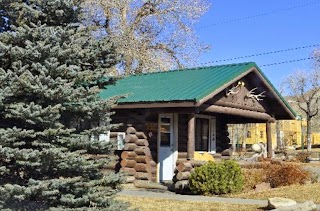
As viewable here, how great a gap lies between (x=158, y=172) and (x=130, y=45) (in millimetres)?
16510

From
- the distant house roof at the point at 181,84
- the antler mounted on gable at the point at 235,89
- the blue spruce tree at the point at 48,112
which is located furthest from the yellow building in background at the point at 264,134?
the blue spruce tree at the point at 48,112

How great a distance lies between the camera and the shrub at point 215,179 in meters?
13.2

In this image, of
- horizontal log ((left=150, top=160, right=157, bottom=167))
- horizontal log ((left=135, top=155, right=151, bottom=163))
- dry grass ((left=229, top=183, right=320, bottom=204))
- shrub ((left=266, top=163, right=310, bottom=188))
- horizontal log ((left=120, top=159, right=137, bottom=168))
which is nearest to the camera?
dry grass ((left=229, top=183, right=320, bottom=204))

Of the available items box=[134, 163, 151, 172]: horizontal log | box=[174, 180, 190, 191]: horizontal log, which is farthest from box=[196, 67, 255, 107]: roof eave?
box=[134, 163, 151, 172]: horizontal log

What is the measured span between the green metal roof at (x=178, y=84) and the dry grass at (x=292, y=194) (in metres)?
3.16

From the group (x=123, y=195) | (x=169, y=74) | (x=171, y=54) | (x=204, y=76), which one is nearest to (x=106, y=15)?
(x=171, y=54)

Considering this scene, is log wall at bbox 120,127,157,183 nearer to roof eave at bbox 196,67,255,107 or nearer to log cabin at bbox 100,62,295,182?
log cabin at bbox 100,62,295,182

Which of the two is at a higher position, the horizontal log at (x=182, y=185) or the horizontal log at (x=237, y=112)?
the horizontal log at (x=237, y=112)

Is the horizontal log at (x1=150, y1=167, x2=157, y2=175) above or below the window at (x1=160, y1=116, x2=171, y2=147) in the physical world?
below

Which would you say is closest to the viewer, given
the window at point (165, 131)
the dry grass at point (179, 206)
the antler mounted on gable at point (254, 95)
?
the dry grass at point (179, 206)

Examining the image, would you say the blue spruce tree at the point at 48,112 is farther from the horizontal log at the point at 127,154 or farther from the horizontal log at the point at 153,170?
the horizontal log at the point at 153,170

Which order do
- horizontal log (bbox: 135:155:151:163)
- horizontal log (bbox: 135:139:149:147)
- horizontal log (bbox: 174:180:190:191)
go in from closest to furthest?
horizontal log (bbox: 174:180:190:191) < horizontal log (bbox: 135:155:151:163) < horizontal log (bbox: 135:139:149:147)

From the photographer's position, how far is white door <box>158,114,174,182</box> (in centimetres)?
1714

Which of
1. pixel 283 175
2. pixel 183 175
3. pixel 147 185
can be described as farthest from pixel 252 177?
pixel 147 185
